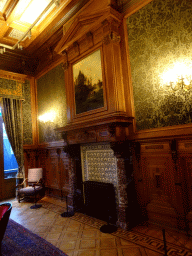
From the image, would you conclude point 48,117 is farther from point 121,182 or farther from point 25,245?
point 25,245

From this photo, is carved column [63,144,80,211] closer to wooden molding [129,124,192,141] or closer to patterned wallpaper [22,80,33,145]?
wooden molding [129,124,192,141]

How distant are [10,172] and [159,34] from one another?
19.4ft

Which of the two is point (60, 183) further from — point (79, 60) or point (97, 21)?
point (97, 21)

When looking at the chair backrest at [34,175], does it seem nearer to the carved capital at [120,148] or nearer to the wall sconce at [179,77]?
the carved capital at [120,148]

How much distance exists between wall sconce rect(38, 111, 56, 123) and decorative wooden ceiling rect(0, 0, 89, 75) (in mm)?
1677

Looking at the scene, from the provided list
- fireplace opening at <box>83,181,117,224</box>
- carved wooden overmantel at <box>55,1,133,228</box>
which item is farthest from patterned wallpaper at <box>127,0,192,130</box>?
fireplace opening at <box>83,181,117,224</box>

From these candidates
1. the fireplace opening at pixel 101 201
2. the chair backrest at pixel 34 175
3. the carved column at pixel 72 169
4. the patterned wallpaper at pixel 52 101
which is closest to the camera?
the fireplace opening at pixel 101 201

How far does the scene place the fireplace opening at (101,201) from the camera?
382cm

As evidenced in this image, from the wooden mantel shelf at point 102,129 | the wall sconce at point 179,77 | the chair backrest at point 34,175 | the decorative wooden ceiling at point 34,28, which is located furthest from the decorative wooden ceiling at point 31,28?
the chair backrest at point 34,175

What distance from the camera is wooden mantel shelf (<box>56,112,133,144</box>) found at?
3.52 m

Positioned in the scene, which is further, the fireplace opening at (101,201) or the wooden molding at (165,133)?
the fireplace opening at (101,201)

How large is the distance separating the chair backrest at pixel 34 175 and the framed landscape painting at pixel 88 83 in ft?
8.56

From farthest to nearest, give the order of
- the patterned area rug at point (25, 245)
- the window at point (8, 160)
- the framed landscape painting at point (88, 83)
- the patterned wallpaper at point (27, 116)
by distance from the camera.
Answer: the patterned wallpaper at point (27, 116) → the window at point (8, 160) → the framed landscape painting at point (88, 83) → the patterned area rug at point (25, 245)

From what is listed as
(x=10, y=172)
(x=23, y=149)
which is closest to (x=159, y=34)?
(x=23, y=149)
